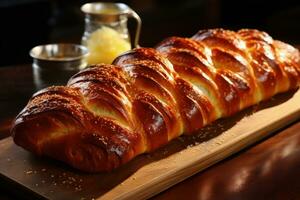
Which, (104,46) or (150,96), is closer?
(150,96)

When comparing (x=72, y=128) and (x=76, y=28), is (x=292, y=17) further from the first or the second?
(x=72, y=128)

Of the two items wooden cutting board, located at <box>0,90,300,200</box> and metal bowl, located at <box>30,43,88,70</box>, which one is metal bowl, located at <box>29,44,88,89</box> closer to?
metal bowl, located at <box>30,43,88,70</box>

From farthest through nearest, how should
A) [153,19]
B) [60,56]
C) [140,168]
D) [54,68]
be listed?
1. [153,19]
2. [60,56]
3. [54,68]
4. [140,168]

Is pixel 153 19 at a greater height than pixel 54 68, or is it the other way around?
pixel 54 68

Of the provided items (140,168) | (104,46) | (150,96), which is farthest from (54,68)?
(140,168)

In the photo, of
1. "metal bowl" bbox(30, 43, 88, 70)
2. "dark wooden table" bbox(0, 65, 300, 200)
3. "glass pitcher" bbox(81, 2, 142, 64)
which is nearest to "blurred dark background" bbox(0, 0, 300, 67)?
"glass pitcher" bbox(81, 2, 142, 64)

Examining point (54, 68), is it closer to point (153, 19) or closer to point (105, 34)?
point (105, 34)

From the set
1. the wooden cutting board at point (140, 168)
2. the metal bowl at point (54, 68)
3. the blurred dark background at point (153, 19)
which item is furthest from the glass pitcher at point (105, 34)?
the blurred dark background at point (153, 19)

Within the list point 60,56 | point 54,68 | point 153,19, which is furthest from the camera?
point 153,19
